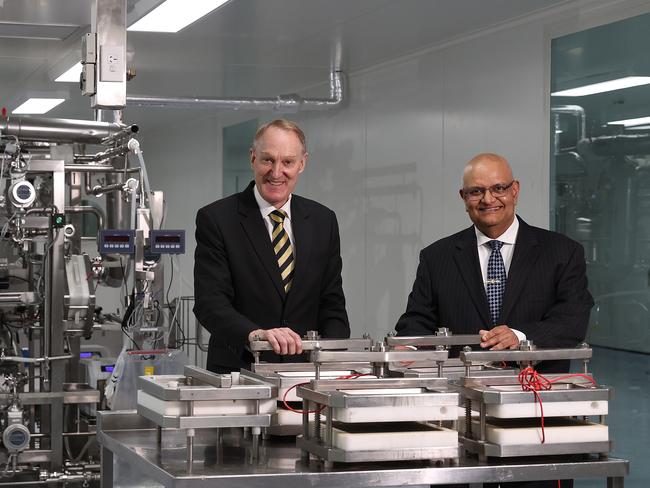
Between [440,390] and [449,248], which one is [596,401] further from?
[449,248]

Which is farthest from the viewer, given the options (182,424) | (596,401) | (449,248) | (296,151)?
(449,248)

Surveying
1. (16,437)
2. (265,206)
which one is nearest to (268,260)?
(265,206)

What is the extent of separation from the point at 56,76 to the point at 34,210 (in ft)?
11.2

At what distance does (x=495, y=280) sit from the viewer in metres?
3.04

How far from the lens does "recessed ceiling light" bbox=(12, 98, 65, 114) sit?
8819mm

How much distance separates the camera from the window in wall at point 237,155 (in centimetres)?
955

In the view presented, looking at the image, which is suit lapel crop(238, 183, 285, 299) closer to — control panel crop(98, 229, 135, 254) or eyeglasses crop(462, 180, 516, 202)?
eyeglasses crop(462, 180, 516, 202)

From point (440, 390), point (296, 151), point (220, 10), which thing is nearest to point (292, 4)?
point (220, 10)

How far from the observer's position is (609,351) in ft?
20.1

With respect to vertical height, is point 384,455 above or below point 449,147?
below

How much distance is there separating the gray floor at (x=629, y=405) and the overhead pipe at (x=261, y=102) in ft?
12.2

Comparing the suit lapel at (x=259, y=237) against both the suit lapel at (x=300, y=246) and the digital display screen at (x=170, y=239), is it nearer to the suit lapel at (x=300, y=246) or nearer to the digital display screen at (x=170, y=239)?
the suit lapel at (x=300, y=246)

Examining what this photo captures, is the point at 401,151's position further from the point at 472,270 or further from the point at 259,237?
the point at 259,237

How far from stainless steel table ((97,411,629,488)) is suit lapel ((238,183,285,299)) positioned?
71 centimetres
